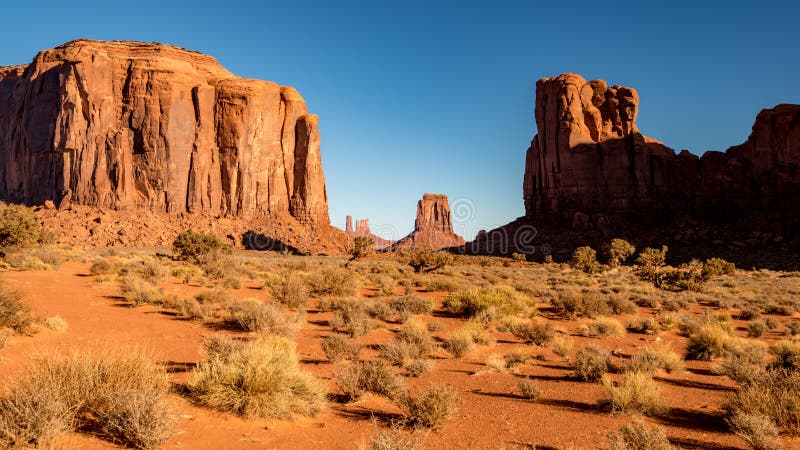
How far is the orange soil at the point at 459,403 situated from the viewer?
15.0 ft

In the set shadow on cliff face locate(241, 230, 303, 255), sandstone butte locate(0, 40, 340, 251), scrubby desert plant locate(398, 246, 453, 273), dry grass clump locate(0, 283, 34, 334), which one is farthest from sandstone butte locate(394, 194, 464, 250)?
dry grass clump locate(0, 283, 34, 334)

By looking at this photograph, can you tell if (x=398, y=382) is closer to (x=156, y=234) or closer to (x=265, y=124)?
(x=156, y=234)

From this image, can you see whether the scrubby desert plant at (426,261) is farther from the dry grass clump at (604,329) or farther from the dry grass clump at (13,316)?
the dry grass clump at (13,316)

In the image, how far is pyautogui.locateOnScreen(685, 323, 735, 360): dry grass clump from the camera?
8711 millimetres

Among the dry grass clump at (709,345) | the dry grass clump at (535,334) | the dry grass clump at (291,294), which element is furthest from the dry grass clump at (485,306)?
the dry grass clump at (291,294)

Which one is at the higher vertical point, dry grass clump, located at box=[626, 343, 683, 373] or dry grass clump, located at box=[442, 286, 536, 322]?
dry grass clump, located at box=[442, 286, 536, 322]

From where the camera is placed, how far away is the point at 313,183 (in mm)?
69938

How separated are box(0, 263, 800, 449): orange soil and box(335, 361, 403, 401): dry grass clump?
0.15m

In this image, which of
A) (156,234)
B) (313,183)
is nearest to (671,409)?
(156,234)

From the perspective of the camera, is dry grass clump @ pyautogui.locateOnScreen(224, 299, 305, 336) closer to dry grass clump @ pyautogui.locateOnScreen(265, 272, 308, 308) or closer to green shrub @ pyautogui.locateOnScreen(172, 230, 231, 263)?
dry grass clump @ pyautogui.locateOnScreen(265, 272, 308, 308)

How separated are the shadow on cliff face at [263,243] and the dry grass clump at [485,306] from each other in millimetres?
47397

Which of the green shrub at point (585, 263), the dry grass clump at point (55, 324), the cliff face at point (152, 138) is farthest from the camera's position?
the cliff face at point (152, 138)

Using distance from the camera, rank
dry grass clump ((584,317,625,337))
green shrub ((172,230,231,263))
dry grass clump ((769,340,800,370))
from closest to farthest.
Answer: dry grass clump ((769,340,800,370)) < dry grass clump ((584,317,625,337)) < green shrub ((172,230,231,263))

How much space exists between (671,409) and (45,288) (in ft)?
54.9
